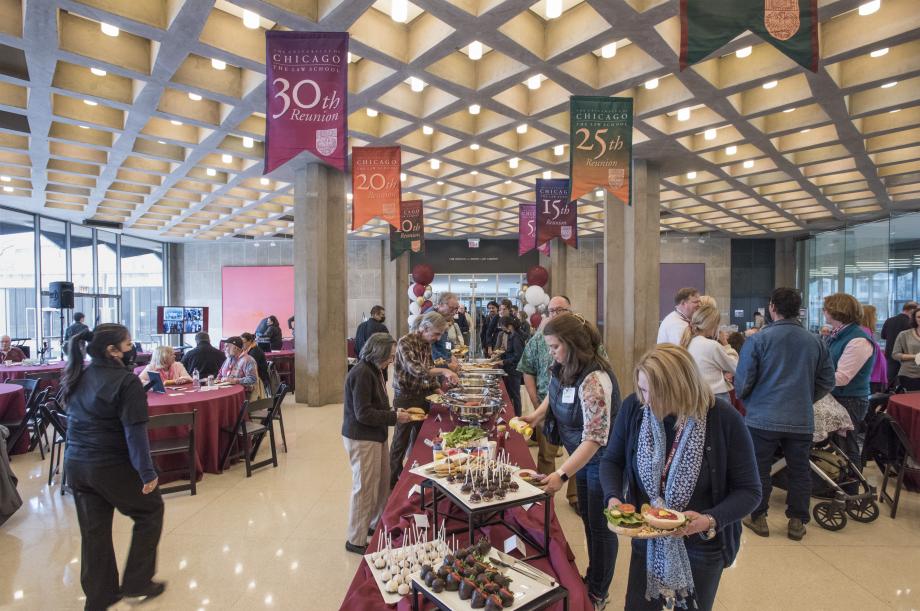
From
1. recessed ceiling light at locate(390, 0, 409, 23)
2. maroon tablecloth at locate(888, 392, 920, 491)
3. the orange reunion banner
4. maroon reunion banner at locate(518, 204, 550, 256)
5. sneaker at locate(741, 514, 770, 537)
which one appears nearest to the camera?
sneaker at locate(741, 514, 770, 537)

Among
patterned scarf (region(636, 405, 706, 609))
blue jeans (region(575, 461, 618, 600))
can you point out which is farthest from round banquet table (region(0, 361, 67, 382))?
patterned scarf (region(636, 405, 706, 609))

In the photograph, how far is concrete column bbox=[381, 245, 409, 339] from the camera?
64.0 ft

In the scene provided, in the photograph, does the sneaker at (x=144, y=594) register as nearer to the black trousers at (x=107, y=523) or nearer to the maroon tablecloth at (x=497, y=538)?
the black trousers at (x=107, y=523)

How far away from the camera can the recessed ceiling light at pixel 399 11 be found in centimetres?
540

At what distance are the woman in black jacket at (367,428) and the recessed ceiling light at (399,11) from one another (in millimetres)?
4221

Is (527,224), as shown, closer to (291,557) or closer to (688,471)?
(291,557)

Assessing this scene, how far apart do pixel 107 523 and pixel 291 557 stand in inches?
48.3

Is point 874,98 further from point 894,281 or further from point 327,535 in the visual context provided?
point 327,535

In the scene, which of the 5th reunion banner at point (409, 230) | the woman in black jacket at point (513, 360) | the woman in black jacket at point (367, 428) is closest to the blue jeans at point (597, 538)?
the woman in black jacket at point (367, 428)

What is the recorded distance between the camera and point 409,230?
12070 mm

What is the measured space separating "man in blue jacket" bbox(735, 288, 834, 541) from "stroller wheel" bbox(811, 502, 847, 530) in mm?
348

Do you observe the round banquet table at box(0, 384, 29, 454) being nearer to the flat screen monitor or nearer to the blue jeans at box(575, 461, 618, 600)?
the blue jeans at box(575, 461, 618, 600)

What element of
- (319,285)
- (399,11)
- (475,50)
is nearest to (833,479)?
(475,50)

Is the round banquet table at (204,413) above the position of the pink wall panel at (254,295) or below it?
below
